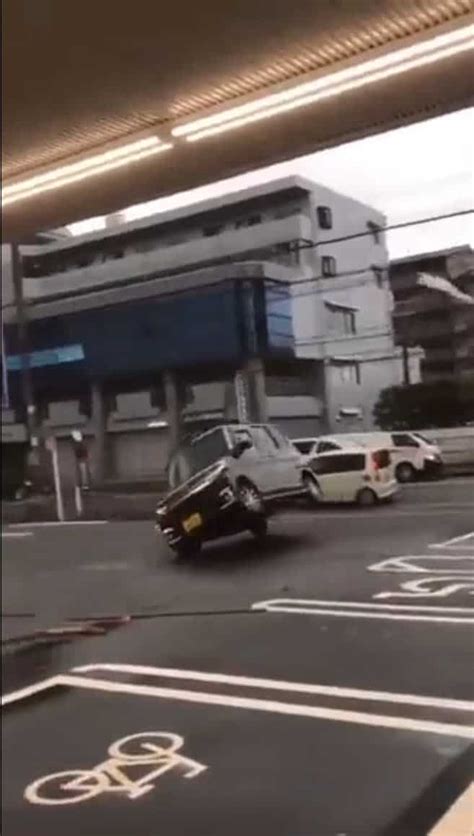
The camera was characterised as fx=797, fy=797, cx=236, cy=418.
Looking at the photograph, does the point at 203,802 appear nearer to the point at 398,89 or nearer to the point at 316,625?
the point at 316,625

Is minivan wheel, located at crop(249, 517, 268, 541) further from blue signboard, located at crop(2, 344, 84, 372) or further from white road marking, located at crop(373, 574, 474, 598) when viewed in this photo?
blue signboard, located at crop(2, 344, 84, 372)

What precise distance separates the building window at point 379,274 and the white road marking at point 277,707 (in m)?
0.34

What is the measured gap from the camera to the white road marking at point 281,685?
1.98ft

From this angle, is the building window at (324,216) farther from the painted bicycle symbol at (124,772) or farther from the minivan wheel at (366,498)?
the painted bicycle symbol at (124,772)

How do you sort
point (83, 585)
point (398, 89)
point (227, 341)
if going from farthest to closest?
point (83, 585), point (227, 341), point (398, 89)

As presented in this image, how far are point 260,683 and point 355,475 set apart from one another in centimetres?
20

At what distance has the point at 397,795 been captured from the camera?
605 millimetres

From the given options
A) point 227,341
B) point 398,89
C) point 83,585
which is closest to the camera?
point 398,89

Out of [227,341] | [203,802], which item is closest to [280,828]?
[203,802]

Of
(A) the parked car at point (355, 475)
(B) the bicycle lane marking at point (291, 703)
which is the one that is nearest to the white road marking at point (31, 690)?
(B) the bicycle lane marking at point (291, 703)

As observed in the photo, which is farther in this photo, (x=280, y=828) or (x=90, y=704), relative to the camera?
(x=90, y=704)

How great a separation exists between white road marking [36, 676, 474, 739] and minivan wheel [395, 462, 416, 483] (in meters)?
0.19

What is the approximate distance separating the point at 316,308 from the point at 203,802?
0.42 meters

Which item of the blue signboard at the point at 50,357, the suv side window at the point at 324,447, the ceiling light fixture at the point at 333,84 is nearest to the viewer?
the ceiling light fixture at the point at 333,84
